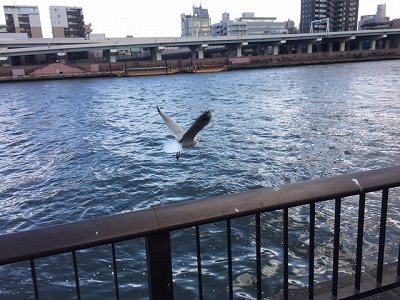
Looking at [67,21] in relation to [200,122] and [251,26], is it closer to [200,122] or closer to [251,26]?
[251,26]

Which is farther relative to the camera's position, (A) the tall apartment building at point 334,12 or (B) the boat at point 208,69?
(A) the tall apartment building at point 334,12

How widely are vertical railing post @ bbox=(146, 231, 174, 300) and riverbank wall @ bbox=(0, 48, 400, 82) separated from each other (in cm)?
7537

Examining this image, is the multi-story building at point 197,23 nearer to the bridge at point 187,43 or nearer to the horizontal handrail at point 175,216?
the bridge at point 187,43

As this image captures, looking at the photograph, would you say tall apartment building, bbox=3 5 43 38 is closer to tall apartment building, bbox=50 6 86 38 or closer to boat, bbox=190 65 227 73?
tall apartment building, bbox=50 6 86 38

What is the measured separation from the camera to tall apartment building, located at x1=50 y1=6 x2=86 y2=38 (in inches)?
4510

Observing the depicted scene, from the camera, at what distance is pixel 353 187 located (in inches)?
84.3

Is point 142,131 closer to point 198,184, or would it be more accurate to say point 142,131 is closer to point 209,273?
point 198,184

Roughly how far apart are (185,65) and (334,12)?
286 feet

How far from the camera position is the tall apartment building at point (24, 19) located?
111125 millimetres

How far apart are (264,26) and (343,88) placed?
126163mm

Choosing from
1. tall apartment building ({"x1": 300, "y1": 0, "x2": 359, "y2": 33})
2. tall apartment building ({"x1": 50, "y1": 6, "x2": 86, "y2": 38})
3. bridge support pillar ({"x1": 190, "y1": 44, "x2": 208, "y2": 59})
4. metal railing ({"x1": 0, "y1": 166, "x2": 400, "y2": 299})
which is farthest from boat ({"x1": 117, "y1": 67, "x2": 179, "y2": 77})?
tall apartment building ({"x1": 300, "y1": 0, "x2": 359, "y2": 33})

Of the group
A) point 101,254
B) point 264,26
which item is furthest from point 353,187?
point 264,26

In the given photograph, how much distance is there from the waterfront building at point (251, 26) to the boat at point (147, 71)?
231ft

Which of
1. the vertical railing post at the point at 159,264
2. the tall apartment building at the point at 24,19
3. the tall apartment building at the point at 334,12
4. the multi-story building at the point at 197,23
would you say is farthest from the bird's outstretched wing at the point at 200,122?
the multi-story building at the point at 197,23
